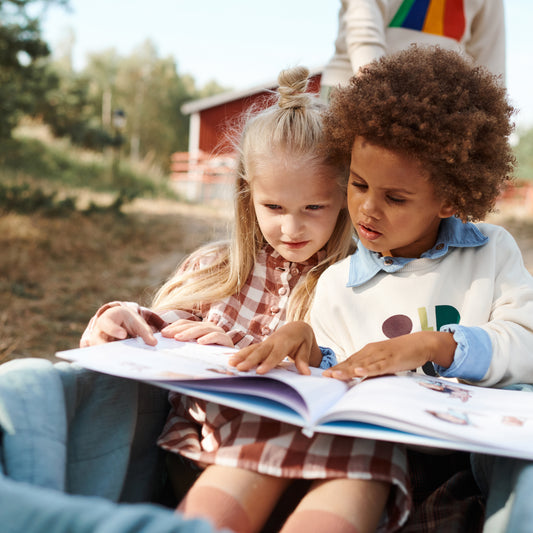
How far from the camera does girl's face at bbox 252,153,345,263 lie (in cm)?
147

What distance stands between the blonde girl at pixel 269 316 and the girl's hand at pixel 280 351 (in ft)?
0.08

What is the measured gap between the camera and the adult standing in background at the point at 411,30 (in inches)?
71.4

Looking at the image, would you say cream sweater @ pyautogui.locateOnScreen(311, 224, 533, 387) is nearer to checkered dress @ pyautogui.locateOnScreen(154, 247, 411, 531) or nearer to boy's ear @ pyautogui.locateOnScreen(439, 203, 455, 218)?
boy's ear @ pyautogui.locateOnScreen(439, 203, 455, 218)

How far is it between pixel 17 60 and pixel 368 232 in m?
5.02

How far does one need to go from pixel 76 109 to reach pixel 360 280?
10.6 metres

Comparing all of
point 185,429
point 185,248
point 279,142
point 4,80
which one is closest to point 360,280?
point 279,142

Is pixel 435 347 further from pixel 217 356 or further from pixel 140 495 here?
pixel 140 495

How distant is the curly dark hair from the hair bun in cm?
34

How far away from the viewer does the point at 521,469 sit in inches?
30.1

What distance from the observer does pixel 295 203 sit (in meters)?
1.48

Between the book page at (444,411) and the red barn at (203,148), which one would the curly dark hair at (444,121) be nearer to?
the book page at (444,411)

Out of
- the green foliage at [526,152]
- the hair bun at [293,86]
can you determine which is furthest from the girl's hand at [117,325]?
the green foliage at [526,152]

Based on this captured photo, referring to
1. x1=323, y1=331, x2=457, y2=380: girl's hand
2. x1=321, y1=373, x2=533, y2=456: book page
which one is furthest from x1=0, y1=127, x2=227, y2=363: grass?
x1=321, y1=373, x2=533, y2=456: book page

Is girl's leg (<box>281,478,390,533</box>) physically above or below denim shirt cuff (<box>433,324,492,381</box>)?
below
